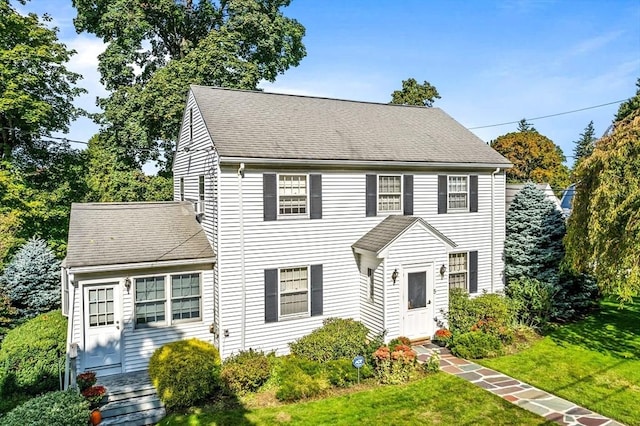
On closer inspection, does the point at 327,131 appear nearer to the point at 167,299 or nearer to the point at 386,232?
the point at 386,232

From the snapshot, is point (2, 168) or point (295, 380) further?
point (2, 168)

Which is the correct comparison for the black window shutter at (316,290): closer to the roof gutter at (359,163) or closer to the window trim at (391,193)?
the window trim at (391,193)

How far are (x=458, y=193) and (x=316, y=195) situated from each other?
18.3 ft

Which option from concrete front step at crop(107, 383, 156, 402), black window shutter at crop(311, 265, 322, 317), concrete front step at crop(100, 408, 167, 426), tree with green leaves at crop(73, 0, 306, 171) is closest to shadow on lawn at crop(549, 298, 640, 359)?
black window shutter at crop(311, 265, 322, 317)

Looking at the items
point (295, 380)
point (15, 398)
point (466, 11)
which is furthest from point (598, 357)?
point (15, 398)

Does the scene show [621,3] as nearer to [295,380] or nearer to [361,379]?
[361,379]

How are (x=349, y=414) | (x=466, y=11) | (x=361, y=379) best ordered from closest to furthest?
(x=349, y=414) < (x=361, y=379) < (x=466, y=11)

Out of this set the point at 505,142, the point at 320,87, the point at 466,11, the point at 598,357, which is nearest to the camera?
the point at 598,357

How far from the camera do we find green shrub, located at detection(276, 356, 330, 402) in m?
9.57

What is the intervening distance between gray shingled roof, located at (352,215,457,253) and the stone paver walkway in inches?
130

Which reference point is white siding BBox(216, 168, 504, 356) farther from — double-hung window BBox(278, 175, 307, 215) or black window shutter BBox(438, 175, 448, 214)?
double-hung window BBox(278, 175, 307, 215)

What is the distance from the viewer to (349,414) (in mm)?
8852

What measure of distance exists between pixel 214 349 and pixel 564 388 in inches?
338

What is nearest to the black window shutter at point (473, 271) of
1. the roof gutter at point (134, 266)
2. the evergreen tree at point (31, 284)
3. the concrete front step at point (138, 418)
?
the roof gutter at point (134, 266)
